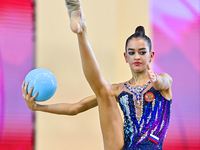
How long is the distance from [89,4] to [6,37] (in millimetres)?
771

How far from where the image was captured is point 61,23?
2.54 meters

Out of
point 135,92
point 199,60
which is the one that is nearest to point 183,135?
point 199,60

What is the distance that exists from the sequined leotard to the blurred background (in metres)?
0.61

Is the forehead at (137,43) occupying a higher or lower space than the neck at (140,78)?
higher

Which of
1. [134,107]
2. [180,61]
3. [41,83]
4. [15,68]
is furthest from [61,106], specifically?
[180,61]

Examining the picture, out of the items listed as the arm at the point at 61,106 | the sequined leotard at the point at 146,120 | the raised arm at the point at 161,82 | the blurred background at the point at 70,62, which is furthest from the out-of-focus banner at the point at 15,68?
the raised arm at the point at 161,82

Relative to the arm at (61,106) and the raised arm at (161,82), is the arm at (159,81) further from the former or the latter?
the arm at (61,106)

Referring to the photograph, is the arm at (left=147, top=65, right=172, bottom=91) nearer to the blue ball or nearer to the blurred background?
the blue ball

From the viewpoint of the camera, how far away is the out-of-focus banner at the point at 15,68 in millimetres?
2404

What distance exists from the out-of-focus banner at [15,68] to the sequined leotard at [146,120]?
900mm

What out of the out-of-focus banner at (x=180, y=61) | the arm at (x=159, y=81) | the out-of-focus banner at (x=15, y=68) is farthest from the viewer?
the out-of-focus banner at (x=180, y=61)

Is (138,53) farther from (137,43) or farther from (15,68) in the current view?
(15,68)

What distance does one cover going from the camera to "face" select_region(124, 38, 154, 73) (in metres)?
2.02

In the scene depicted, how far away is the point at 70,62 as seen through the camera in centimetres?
255
